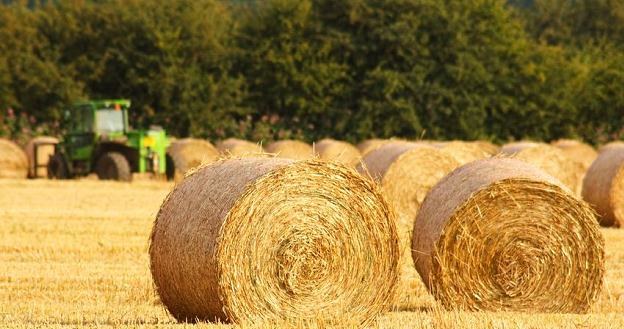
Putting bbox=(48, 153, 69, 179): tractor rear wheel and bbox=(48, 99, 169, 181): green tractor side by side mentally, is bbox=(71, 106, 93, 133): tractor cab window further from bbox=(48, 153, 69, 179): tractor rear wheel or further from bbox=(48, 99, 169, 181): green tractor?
bbox=(48, 153, 69, 179): tractor rear wheel

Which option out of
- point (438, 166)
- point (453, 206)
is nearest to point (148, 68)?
point (438, 166)

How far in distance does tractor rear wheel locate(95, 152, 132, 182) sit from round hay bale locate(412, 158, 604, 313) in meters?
17.9

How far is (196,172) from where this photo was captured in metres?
10.5

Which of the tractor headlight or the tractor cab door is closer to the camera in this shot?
the tractor headlight

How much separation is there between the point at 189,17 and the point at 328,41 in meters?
4.95

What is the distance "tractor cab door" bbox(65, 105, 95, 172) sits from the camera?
29.8 m

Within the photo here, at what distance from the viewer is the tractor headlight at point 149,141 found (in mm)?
29172

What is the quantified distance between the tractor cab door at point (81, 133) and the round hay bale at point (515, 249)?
19155 mm

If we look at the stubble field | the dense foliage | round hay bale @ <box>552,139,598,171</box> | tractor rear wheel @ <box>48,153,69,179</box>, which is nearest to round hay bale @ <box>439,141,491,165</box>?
the stubble field

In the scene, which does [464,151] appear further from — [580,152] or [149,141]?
[580,152]

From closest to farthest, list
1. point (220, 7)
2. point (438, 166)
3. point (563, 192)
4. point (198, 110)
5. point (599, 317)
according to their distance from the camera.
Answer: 1. point (599, 317)
2. point (563, 192)
3. point (438, 166)
4. point (198, 110)
5. point (220, 7)

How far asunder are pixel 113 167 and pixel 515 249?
61.2 ft

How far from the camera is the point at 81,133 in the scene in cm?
2980

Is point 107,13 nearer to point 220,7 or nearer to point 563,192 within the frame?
point 220,7
